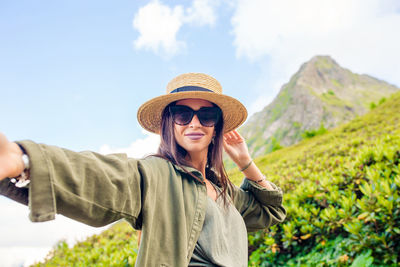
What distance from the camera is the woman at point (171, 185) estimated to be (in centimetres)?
102

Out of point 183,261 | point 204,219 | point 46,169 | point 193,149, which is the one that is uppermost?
point 193,149

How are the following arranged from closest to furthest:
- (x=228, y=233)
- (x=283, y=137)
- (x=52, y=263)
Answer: (x=228, y=233)
(x=52, y=263)
(x=283, y=137)

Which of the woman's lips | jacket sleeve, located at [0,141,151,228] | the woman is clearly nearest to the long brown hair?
the woman

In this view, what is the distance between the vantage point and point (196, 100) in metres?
2.19

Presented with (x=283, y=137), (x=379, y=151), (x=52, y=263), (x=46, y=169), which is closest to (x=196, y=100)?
(x=46, y=169)

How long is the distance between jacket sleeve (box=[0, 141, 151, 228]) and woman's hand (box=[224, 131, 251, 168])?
135 centimetres

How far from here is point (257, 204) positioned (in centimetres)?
261

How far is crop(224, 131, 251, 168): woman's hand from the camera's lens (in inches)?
102

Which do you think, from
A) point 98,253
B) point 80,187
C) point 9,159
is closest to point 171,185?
point 80,187

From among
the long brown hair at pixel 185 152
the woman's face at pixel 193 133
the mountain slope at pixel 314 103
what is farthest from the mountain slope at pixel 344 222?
the mountain slope at pixel 314 103

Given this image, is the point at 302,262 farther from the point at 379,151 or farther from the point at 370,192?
the point at 379,151

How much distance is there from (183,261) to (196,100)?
A: 1.20 meters

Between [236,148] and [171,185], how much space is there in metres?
1.15

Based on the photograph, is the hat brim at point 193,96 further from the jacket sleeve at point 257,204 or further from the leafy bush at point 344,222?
the leafy bush at point 344,222
